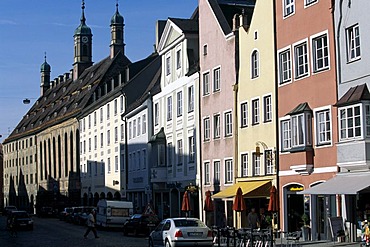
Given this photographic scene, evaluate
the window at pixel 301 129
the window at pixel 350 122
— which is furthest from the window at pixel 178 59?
the window at pixel 350 122

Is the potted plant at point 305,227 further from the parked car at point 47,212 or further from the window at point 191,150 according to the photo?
the parked car at point 47,212

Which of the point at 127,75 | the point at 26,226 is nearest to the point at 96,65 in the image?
the point at 127,75

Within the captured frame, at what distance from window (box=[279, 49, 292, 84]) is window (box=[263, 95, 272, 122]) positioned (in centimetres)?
185

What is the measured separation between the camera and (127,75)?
A: 77062 millimetres

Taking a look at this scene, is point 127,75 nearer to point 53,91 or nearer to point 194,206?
point 194,206

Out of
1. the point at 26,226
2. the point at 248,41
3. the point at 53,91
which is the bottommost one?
the point at 26,226

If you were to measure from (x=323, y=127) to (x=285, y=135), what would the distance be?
3710 millimetres

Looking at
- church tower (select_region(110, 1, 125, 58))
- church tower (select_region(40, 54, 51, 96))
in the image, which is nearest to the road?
church tower (select_region(110, 1, 125, 58))

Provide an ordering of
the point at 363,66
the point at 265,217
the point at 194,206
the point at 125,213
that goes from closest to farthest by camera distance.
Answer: the point at 363,66
the point at 265,217
the point at 194,206
the point at 125,213

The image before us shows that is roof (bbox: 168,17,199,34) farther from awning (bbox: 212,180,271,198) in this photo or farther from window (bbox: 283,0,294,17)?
window (bbox: 283,0,294,17)

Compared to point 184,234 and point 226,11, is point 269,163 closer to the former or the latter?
point 184,234

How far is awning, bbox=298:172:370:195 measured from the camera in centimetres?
2764

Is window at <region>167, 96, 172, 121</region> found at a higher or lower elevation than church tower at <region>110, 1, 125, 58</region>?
lower

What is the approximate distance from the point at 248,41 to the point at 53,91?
95849 mm
